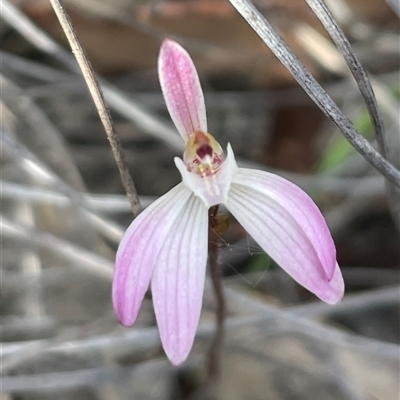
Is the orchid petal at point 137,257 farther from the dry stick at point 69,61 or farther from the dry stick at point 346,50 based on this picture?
the dry stick at point 69,61

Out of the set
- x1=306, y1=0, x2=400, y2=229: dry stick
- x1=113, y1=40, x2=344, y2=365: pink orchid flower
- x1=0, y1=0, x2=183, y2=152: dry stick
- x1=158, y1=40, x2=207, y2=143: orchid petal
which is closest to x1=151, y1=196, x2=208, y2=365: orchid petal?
x1=113, y1=40, x2=344, y2=365: pink orchid flower

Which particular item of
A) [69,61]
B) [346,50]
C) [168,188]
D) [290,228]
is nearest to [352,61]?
[346,50]

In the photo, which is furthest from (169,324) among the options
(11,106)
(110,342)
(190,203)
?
(11,106)

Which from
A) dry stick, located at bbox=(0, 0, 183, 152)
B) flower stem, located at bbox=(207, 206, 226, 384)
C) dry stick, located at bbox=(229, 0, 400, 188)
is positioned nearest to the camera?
dry stick, located at bbox=(229, 0, 400, 188)

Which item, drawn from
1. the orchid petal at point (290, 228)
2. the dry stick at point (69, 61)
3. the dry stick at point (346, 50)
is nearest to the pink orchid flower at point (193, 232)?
the orchid petal at point (290, 228)

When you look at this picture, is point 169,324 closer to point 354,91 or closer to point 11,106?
point 11,106

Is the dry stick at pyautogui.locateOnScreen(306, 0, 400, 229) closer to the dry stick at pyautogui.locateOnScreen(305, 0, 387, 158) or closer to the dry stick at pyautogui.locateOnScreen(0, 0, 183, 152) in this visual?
the dry stick at pyautogui.locateOnScreen(305, 0, 387, 158)

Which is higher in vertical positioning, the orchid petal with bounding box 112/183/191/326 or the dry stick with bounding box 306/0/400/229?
the dry stick with bounding box 306/0/400/229
